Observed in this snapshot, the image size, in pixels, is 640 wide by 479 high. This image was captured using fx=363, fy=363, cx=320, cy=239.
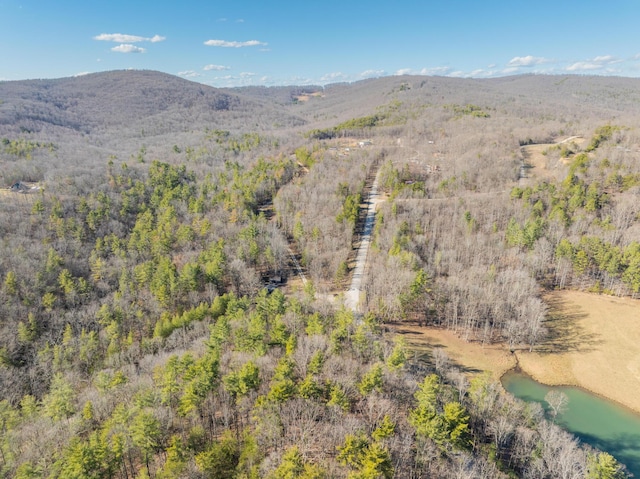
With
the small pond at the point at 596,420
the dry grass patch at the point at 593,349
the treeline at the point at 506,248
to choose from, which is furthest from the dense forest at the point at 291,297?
the small pond at the point at 596,420

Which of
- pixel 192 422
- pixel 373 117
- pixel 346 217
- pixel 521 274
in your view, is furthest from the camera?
pixel 373 117

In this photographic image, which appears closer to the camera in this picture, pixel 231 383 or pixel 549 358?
pixel 231 383

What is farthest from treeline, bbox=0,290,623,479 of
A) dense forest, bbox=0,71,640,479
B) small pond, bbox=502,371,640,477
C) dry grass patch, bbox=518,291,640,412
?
dry grass patch, bbox=518,291,640,412

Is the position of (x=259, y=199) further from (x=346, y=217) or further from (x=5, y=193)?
(x=5, y=193)

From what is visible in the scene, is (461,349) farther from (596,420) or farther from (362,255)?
(362,255)

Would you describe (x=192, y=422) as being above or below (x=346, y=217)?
below

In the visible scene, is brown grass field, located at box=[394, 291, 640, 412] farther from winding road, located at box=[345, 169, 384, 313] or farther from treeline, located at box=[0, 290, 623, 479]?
treeline, located at box=[0, 290, 623, 479]

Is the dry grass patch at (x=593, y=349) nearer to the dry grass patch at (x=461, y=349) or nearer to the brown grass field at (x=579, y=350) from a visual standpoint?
the brown grass field at (x=579, y=350)

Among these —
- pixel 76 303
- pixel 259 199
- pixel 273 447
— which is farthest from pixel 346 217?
pixel 273 447
